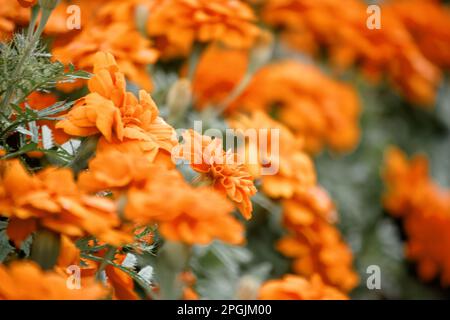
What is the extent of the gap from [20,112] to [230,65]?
856 mm

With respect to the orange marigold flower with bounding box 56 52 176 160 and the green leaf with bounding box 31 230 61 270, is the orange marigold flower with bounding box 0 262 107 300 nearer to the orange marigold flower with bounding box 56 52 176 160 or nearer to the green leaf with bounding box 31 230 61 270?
the green leaf with bounding box 31 230 61 270

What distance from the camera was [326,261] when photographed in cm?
133

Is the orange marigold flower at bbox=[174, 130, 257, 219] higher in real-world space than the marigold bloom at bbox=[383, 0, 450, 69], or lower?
lower

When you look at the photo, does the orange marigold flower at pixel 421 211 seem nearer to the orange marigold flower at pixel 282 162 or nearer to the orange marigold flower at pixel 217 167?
the orange marigold flower at pixel 282 162

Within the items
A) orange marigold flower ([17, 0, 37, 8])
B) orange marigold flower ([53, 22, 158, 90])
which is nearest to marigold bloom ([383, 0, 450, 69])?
orange marigold flower ([53, 22, 158, 90])

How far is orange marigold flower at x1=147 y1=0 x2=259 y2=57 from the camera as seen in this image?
1129mm

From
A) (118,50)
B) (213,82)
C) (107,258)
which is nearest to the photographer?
(107,258)

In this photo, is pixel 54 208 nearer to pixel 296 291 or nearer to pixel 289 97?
pixel 296 291

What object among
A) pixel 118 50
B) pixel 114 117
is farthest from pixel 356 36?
pixel 114 117

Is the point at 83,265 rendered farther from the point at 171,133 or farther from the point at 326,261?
the point at 326,261

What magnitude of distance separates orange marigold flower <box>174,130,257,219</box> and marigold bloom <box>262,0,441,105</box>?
785 mm

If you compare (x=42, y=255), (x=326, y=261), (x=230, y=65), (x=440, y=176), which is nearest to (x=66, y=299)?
(x=42, y=255)

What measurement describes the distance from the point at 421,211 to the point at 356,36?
19.0 inches

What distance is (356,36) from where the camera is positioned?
1.70m
